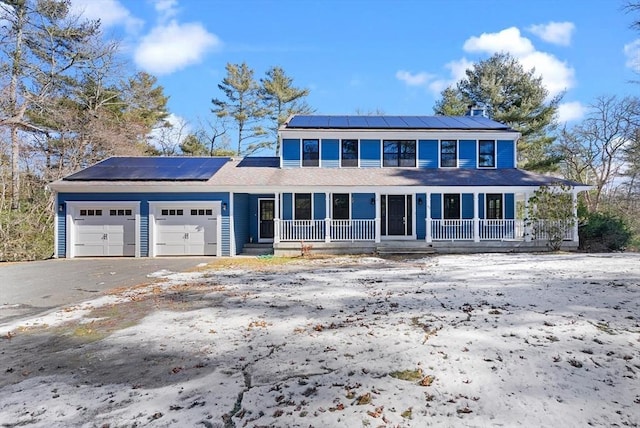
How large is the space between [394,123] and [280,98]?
14492 mm

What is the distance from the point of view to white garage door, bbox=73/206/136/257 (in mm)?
13852

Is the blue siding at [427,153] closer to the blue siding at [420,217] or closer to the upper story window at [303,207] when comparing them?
the blue siding at [420,217]

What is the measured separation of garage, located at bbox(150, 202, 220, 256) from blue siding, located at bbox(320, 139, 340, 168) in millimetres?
5152

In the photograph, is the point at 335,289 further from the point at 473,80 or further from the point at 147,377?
the point at 473,80

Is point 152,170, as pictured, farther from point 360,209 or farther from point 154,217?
point 360,209

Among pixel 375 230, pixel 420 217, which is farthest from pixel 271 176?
pixel 420 217

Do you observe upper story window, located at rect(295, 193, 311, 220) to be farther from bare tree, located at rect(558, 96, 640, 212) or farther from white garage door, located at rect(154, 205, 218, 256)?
bare tree, located at rect(558, 96, 640, 212)

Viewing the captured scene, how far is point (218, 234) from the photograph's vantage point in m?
13.7

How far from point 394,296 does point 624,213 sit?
26.6 metres

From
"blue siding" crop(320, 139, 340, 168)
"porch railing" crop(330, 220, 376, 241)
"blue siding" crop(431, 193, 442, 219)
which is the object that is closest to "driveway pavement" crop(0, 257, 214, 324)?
"porch railing" crop(330, 220, 376, 241)

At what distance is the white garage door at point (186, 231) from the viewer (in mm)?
13875

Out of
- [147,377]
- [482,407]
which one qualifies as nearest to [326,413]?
[482,407]

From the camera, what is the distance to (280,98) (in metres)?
28.8

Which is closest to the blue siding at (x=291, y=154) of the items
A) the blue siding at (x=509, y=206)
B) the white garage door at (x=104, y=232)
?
the white garage door at (x=104, y=232)
